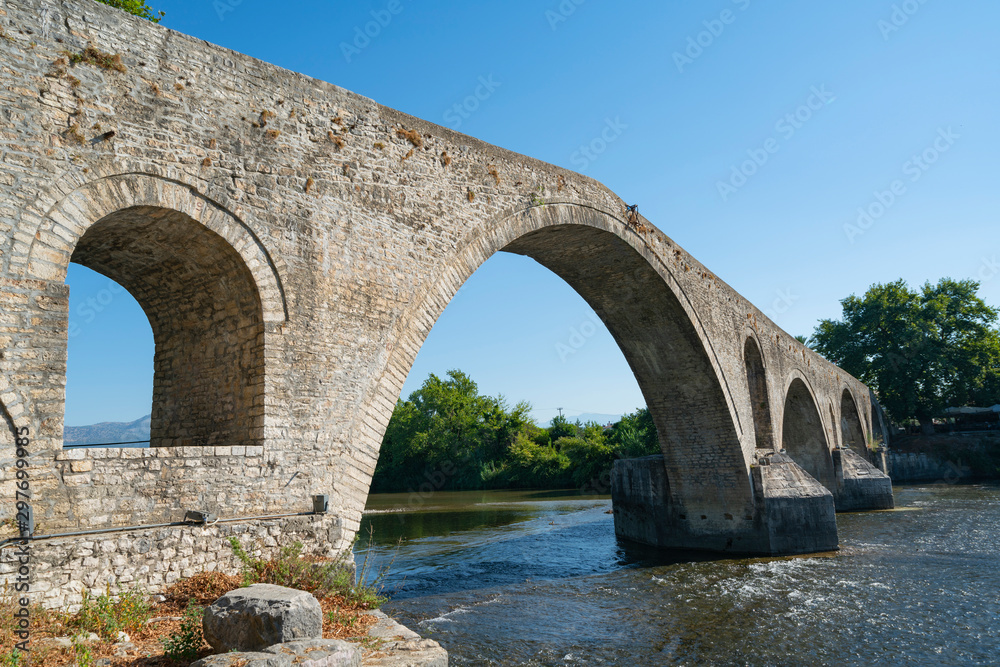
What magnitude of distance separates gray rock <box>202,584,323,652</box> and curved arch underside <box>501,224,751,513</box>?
865 centimetres

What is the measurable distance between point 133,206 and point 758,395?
15250 millimetres

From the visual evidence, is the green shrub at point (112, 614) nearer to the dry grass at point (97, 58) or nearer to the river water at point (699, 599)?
the river water at point (699, 599)

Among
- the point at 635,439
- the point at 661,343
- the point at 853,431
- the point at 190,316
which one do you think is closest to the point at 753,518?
the point at 661,343

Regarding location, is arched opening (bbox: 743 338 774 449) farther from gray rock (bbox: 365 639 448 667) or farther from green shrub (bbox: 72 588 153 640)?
green shrub (bbox: 72 588 153 640)

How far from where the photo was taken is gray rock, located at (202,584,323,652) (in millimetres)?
3689

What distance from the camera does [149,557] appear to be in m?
5.04

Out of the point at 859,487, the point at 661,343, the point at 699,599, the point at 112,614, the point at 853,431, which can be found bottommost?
the point at 699,599

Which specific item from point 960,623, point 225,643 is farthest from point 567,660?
point 960,623

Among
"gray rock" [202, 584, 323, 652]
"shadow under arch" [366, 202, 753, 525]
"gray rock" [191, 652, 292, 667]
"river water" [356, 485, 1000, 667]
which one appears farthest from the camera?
"shadow under arch" [366, 202, 753, 525]

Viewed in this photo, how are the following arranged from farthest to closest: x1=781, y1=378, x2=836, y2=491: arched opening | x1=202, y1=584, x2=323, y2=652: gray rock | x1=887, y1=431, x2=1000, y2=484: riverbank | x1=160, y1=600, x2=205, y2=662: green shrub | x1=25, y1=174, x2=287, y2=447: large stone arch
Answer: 1. x1=887, y1=431, x2=1000, y2=484: riverbank
2. x1=781, y1=378, x2=836, y2=491: arched opening
3. x1=25, y1=174, x2=287, y2=447: large stone arch
4. x1=160, y1=600, x2=205, y2=662: green shrub
5. x1=202, y1=584, x2=323, y2=652: gray rock

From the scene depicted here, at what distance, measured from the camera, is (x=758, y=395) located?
16.7m
